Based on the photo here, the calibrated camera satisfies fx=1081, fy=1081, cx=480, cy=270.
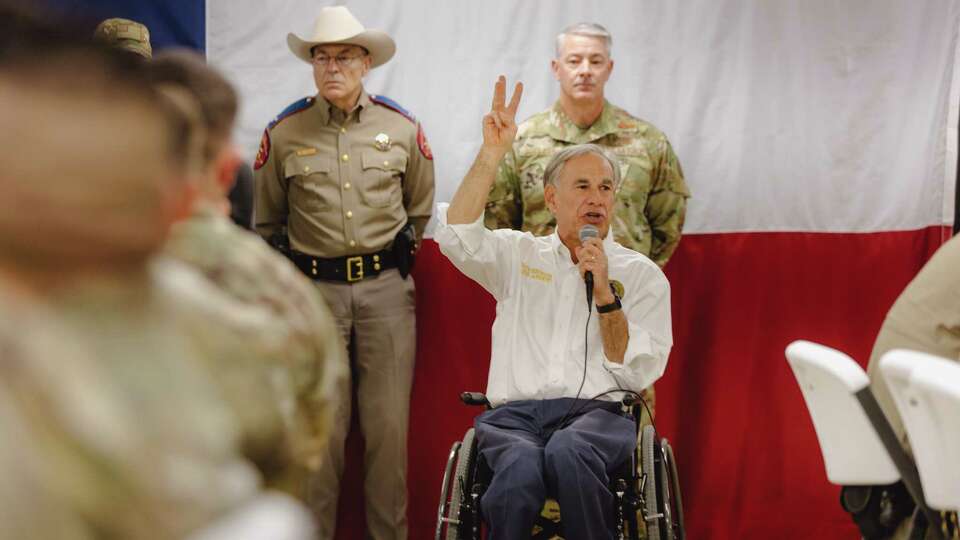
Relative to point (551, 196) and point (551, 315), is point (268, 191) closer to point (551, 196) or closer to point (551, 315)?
point (551, 196)

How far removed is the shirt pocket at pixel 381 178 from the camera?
345 cm

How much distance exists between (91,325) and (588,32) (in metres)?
3.04

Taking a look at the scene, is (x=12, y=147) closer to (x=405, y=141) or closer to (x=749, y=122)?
(x=405, y=141)

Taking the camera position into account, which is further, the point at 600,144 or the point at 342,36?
the point at 600,144

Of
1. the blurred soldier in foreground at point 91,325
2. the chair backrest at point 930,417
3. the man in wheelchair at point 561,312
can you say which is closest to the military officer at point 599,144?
the man in wheelchair at point 561,312

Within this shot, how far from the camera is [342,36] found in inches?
133

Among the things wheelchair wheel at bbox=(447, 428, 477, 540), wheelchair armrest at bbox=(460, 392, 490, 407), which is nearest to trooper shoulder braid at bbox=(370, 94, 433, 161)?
wheelchair armrest at bbox=(460, 392, 490, 407)

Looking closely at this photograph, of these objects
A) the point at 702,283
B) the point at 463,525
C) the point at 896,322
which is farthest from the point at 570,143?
the point at 896,322

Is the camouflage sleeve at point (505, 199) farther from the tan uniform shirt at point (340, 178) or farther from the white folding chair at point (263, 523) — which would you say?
the white folding chair at point (263, 523)

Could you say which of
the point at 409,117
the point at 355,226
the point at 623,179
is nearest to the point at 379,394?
the point at 355,226

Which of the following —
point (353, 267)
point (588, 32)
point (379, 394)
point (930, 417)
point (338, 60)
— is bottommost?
point (379, 394)

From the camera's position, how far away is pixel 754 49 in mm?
3857

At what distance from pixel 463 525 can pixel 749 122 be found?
2023mm

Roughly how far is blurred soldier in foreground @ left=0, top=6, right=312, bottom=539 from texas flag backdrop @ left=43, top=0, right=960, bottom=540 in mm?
3107
